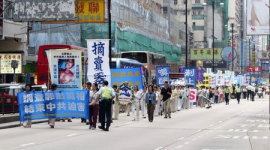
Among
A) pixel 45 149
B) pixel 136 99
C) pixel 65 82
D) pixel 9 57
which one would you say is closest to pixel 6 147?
pixel 45 149

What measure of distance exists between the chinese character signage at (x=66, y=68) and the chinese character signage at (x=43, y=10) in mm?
10608

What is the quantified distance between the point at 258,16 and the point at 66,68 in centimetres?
959

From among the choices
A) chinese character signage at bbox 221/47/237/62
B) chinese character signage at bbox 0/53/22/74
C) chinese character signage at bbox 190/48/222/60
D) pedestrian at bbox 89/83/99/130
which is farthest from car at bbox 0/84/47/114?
chinese character signage at bbox 190/48/222/60

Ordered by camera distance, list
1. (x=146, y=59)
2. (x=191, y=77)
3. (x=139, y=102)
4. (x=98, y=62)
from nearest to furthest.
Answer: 1. (x=98, y=62)
2. (x=139, y=102)
3. (x=146, y=59)
4. (x=191, y=77)

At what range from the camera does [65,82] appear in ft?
97.3

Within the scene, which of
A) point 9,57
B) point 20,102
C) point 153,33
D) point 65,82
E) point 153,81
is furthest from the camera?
point 153,33

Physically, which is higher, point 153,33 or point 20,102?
point 153,33

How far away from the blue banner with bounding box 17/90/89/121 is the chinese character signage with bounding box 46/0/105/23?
50.0ft

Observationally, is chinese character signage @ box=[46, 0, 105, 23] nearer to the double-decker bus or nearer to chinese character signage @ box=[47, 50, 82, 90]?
chinese character signage @ box=[47, 50, 82, 90]

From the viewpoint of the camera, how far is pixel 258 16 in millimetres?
33281

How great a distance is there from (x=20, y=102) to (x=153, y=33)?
218 feet

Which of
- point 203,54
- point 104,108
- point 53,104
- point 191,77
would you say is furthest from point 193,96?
point 203,54

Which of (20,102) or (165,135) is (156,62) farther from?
(165,135)

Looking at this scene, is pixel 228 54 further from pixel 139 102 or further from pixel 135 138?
pixel 135 138
